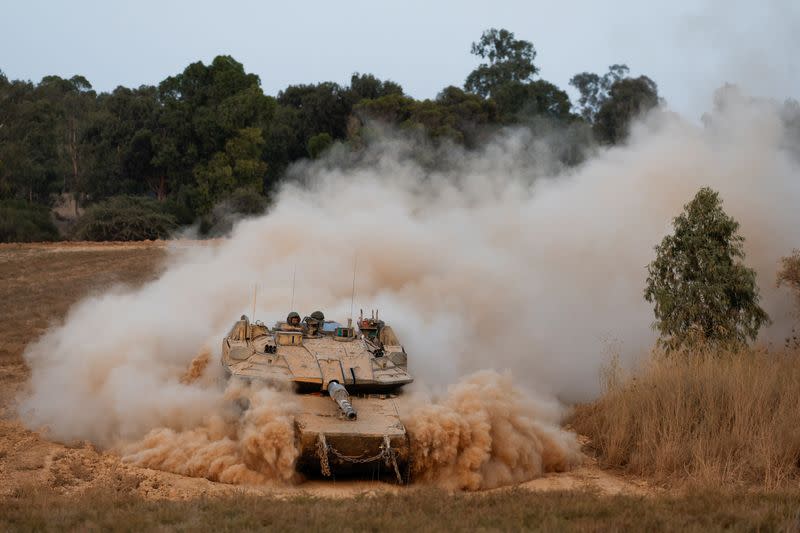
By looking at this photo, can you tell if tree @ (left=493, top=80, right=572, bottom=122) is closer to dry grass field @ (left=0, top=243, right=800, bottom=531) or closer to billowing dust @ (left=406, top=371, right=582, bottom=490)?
dry grass field @ (left=0, top=243, right=800, bottom=531)

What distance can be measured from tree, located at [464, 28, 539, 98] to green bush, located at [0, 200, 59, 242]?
27.7 meters

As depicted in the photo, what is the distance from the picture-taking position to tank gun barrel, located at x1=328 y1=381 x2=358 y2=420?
13.5 metres

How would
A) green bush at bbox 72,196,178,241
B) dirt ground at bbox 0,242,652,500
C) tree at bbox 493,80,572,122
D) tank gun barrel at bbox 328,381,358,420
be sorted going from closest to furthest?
1. dirt ground at bbox 0,242,652,500
2. tank gun barrel at bbox 328,381,358,420
3. green bush at bbox 72,196,178,241
4. tree at bbox 493,80,572,122

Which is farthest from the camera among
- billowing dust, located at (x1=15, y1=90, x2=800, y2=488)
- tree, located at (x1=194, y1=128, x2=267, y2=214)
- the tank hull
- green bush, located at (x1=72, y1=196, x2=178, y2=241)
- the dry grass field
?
tree, located at (x1=194, y1=128, x2=267, y2=214)

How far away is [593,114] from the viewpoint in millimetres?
64438

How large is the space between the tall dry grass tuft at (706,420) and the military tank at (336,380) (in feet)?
10.2

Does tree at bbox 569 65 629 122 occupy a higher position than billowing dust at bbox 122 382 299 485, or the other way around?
tree at bbox 569 65 629 122

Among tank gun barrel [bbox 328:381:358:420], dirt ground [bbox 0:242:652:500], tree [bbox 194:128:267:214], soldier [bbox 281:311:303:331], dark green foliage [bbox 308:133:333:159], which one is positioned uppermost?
dark green foliage [bbox 308:133:333:159]

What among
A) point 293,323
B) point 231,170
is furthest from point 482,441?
point 231,170

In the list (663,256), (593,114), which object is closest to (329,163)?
(663,256)

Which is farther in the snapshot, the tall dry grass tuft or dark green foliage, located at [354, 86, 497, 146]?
dark green foliage, located at [354, 86, 497, 146]

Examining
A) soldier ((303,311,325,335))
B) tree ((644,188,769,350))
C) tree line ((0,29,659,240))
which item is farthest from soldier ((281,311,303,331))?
tree line ((0,29,659,240))

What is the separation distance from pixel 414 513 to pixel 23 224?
38.2m

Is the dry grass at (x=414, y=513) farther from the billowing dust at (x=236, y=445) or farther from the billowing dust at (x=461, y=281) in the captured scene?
the billowing dust at (x=461, y=281)
